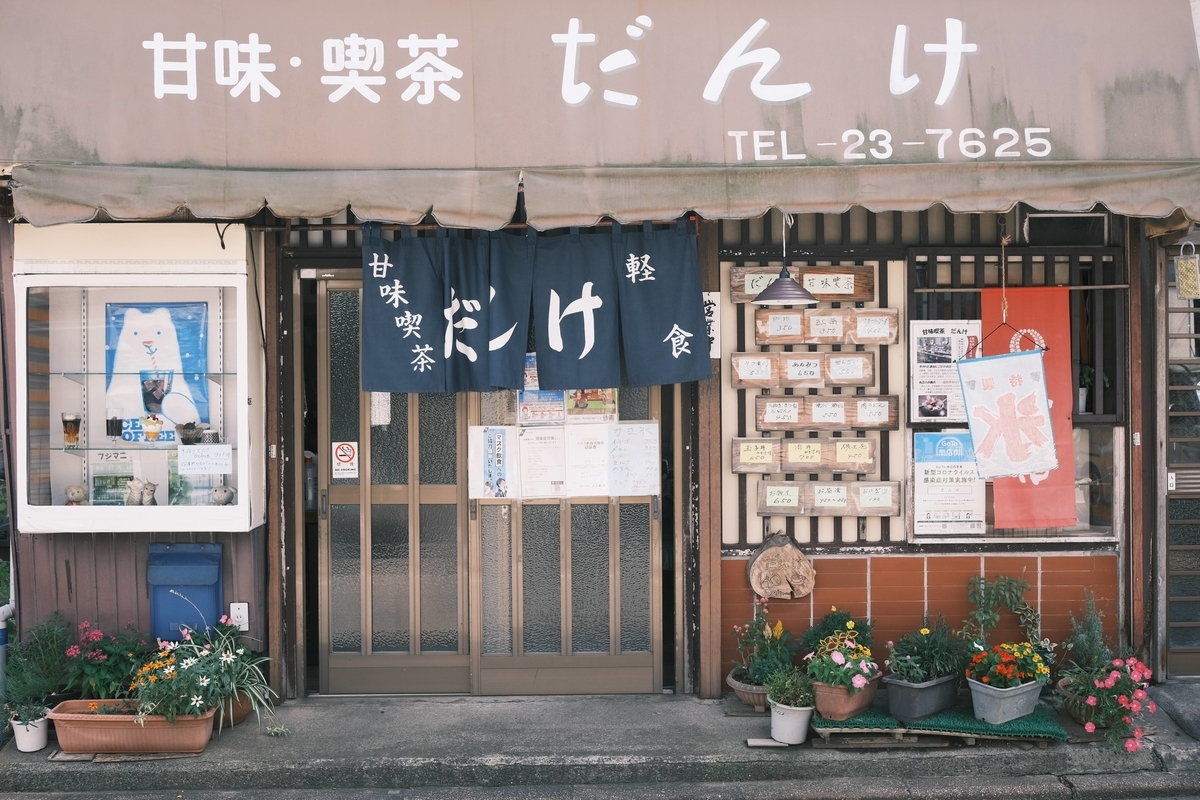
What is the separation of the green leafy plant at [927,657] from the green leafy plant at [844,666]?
184mm

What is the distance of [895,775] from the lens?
18.9 feet

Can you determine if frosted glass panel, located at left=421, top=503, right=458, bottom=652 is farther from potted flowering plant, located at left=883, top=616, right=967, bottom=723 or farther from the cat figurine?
potted flowering plant, located at left=883, top=616, right=967, bottom=723

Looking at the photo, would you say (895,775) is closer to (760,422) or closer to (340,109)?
(760,422)

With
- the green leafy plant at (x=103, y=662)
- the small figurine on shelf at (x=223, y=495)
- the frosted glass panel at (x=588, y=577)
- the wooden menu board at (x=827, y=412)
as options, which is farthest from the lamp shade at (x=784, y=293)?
the green leafy plant at (x=103, y=662)

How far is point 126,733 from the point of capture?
5.84m

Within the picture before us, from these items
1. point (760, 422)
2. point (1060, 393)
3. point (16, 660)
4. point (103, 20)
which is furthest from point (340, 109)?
point (1060, 393)

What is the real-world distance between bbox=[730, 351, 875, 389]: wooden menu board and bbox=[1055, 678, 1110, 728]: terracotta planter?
8.14 feet

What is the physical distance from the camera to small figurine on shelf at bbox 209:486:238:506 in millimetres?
6508

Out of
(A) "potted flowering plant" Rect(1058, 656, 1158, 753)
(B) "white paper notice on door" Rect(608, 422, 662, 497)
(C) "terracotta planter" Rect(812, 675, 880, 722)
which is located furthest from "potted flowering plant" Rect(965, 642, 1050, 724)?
(B) "white paper notice on door" Rect(608, 422, 662, 497)

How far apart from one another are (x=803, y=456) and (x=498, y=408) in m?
2.33

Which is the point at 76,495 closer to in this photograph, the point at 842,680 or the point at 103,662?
the point at 103,662

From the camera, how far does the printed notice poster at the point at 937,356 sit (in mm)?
6684

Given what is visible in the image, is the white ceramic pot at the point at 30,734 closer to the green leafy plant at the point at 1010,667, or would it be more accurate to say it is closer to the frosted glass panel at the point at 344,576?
the frosted glass panel at the point at 344,576

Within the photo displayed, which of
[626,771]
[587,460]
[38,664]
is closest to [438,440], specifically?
[587,460]
